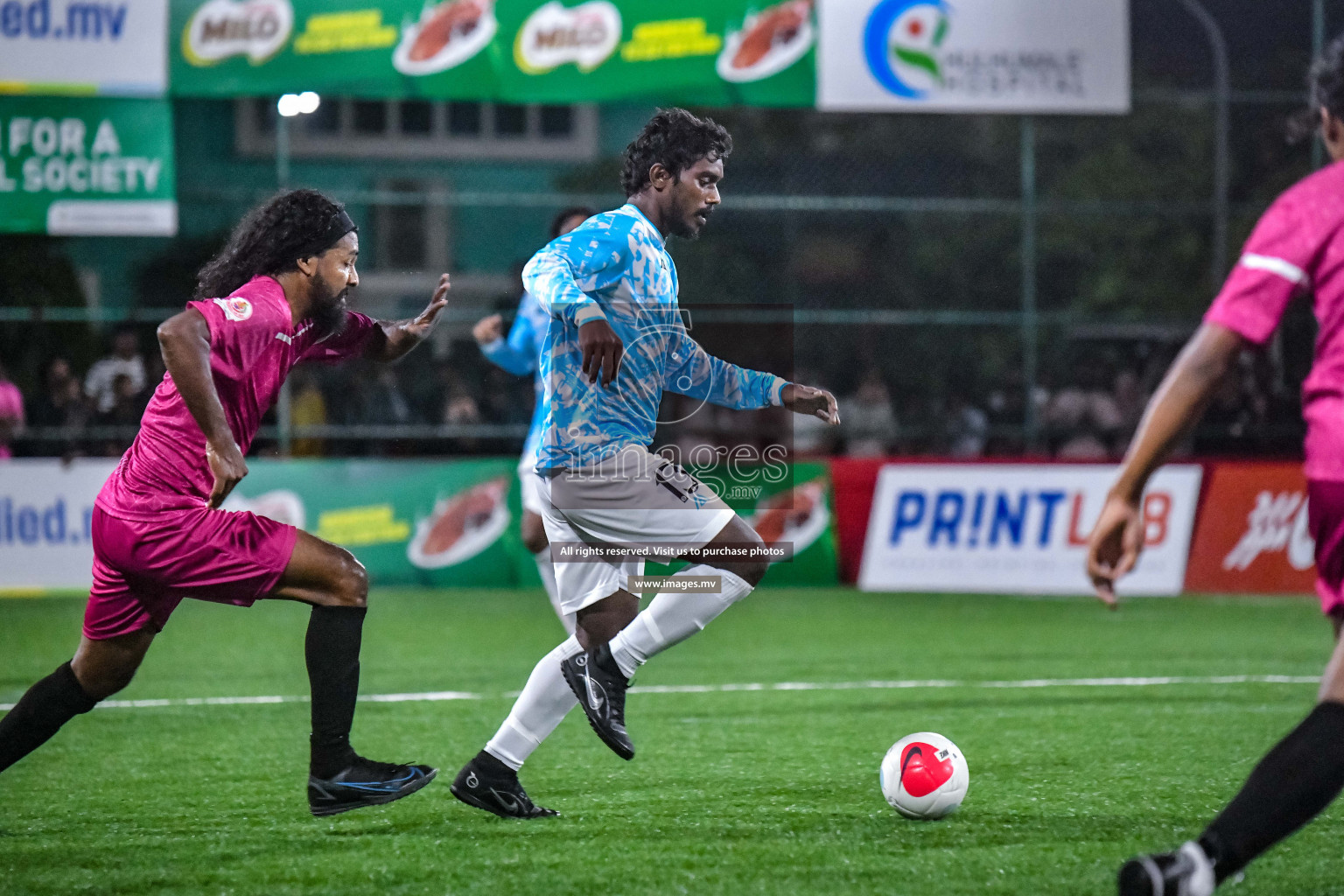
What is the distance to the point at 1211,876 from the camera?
340 cm

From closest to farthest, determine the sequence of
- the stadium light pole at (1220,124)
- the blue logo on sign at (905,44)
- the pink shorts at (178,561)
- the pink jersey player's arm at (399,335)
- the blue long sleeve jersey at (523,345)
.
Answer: the pink shorts at (178,561), the pink jersey player's arm at (399,335), the blue long sleeve jersey at (523,345), the blue logo on sign at (905,44), the stadium light pole at (1220,124)

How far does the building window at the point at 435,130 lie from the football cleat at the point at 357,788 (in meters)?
25.4

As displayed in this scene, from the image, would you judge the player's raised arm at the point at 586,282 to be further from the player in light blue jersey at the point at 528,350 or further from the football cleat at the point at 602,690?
the player in light blue jersey at the point at 528,350

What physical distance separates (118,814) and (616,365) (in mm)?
2254

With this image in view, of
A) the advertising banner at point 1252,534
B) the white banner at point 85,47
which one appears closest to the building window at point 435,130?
the white banner at point 85,47

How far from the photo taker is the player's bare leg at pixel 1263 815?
3.38 m

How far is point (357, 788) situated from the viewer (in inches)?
191

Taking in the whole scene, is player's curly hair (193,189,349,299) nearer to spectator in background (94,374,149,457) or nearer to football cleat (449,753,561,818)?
football cleat (449,753,561,818)

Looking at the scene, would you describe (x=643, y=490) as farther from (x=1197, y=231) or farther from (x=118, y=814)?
(x=1197, y=231)

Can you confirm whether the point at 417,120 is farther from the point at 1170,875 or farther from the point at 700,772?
the point at 1170,875

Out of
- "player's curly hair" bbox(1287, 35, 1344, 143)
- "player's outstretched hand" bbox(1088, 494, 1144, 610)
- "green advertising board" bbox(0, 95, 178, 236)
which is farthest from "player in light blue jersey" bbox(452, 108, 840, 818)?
"green advertising board" bbox(0, 95, 178, 236)

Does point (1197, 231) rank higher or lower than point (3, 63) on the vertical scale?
lower

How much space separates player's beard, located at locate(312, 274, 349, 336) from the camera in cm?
504

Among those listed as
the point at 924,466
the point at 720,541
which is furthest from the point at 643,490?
the point at 924,466
